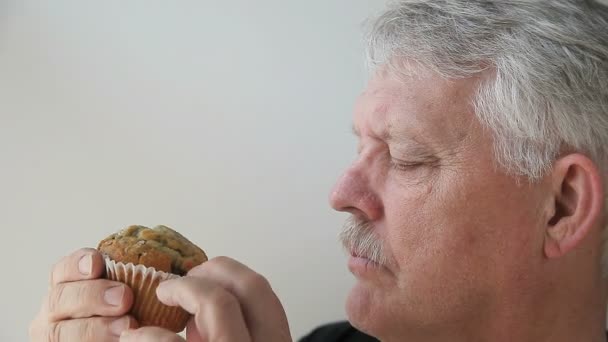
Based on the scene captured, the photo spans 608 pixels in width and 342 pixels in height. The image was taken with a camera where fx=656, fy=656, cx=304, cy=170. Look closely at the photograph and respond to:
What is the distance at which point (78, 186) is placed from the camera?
1356 mm

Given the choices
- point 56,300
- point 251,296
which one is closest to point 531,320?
point 251,296

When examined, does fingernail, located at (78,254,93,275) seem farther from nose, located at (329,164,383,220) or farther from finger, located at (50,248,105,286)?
nose, located at (329,164,383,220)

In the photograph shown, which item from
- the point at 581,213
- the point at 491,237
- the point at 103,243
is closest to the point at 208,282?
the point at 103,243

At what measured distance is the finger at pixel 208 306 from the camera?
829mm

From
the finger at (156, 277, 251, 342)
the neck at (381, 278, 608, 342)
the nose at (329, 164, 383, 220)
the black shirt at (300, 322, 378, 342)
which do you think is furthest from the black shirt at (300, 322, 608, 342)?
the finger at (156, 277, 251, 342)

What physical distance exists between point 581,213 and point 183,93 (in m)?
0.82

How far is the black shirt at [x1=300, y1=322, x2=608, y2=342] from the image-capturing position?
142 centimetres

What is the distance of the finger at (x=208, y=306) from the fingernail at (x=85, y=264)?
11 centimetres

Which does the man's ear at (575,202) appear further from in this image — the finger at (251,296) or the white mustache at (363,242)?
the finger at (251,296)

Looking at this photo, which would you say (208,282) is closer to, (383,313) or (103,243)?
(103,243)

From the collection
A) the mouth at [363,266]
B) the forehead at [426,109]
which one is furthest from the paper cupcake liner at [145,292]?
the forehead at [426,109]

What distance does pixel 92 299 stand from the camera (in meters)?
0.87

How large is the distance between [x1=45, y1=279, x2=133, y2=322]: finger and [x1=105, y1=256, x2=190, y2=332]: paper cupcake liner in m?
0.01

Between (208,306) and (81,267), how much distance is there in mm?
204
